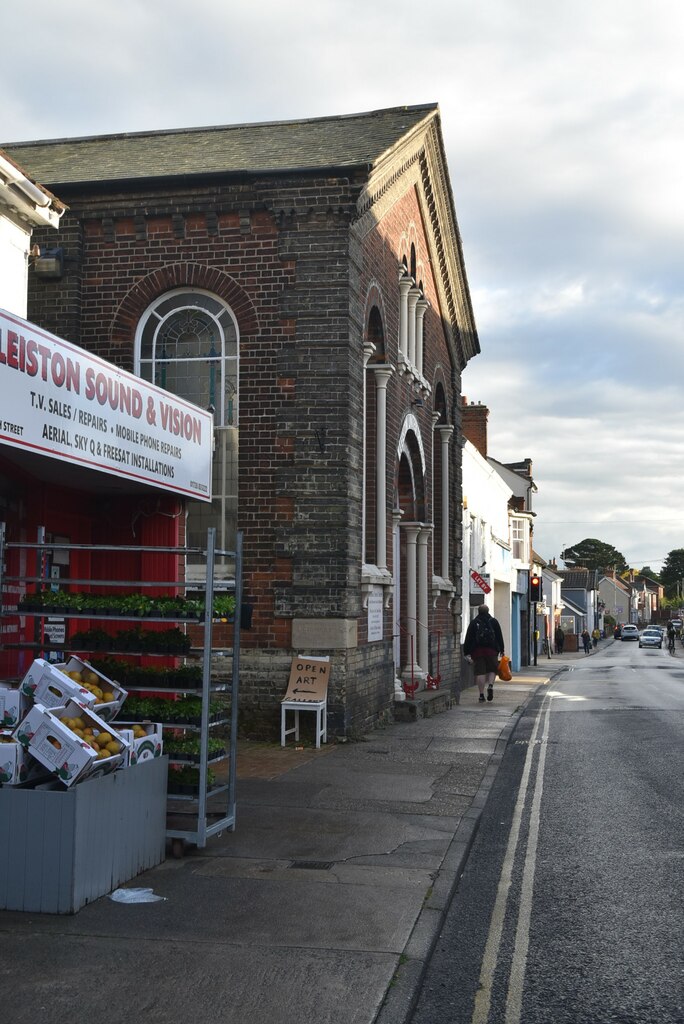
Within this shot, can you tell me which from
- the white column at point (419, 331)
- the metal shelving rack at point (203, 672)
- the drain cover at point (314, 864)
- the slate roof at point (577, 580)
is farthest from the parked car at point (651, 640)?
the drain cover at point (314, 864)

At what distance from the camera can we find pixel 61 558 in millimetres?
11148

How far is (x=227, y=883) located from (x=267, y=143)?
13.0 metres

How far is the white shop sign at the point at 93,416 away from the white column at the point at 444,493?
12871 millimetres

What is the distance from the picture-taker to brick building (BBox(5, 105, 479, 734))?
14.5 metres

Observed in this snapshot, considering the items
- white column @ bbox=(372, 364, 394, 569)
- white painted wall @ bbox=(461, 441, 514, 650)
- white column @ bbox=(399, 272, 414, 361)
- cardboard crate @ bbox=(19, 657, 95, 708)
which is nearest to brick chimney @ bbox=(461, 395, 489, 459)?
white painted wall @ bbox=(461, 441, 514, 650)

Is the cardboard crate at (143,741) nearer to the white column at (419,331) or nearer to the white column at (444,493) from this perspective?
the white column at (419,331)

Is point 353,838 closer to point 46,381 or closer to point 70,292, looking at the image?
point 46,381

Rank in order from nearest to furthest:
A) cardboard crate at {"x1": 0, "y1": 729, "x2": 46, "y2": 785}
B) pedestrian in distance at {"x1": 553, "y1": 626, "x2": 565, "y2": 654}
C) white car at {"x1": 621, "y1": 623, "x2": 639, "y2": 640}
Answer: cardboard crate at {"x1": 0, "y1": 729, "x2": 46, "y2": 785}
pedestrian in distance at {"x1": 553, "y1": 626, "x2": 565, "y2": 654}
white car at {"x1": 621, "y1": 623, "x2": 639, "y2": 640}

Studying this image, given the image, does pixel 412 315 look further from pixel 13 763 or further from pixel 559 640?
pixel 559 640

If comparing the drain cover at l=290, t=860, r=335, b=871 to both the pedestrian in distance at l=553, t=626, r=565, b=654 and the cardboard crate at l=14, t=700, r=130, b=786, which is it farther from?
the pedestrian in distance at l=553, t=626, r=565, b=654

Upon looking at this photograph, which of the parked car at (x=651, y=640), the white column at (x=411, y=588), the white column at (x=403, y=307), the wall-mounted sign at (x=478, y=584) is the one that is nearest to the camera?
the white column at (x=403, y=307)

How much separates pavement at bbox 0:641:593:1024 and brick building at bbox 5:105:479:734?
402 cm

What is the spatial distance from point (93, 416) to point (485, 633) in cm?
1464

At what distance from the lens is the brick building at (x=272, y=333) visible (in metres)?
14.5
